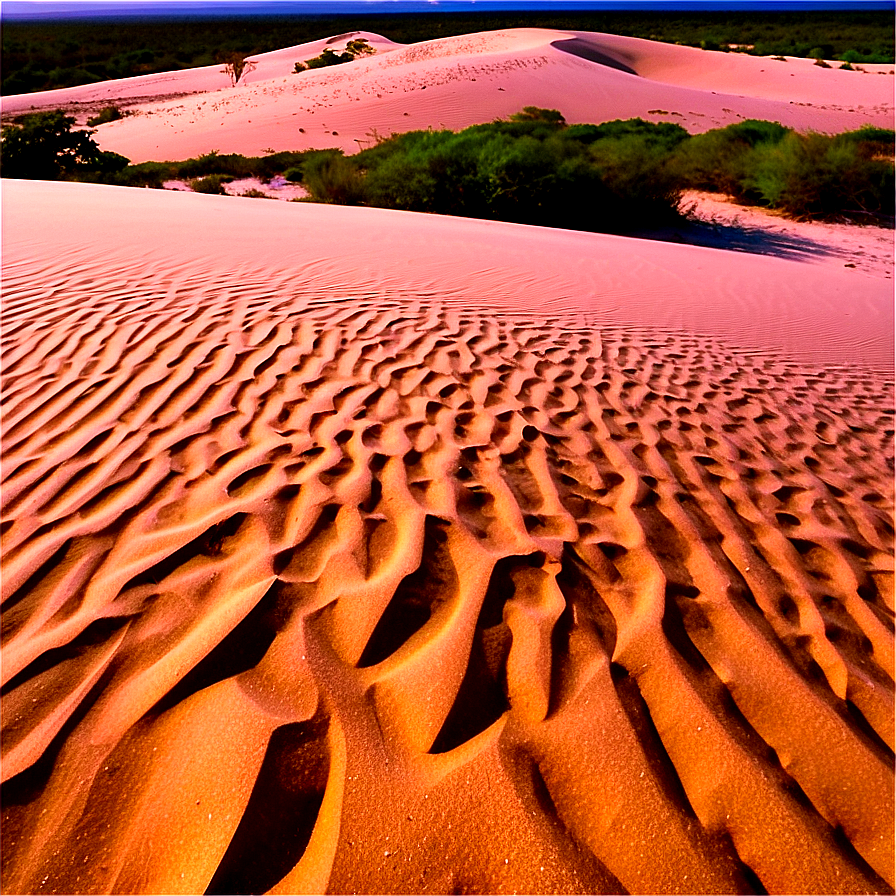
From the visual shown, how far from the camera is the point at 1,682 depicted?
1.75 meters

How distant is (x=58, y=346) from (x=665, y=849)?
4.22 m

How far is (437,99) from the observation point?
87.1ft

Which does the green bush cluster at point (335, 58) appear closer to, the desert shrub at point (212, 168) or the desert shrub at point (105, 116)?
the desert shrub at point (105, 116)

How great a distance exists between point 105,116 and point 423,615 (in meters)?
34.8

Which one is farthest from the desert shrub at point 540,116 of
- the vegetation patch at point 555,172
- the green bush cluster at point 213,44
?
the green bush cluster at point 213,44

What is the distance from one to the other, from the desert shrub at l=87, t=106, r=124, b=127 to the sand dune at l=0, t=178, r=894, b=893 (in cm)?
2996

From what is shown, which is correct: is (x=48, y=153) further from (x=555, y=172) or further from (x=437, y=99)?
(x=437, y=99)

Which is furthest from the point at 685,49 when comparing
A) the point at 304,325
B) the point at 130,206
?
the point at 304,325

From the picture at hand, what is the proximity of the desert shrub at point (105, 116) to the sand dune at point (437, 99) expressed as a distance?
2.99ft

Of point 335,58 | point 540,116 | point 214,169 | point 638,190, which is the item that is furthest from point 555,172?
point 335,58

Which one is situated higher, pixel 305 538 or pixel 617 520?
pixel 305 538

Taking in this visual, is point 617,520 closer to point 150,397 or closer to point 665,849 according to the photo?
point 665,849

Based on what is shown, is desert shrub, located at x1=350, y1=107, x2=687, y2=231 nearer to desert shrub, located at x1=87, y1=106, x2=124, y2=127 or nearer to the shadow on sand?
the shadow on sand

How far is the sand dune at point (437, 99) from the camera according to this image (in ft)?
79.7
